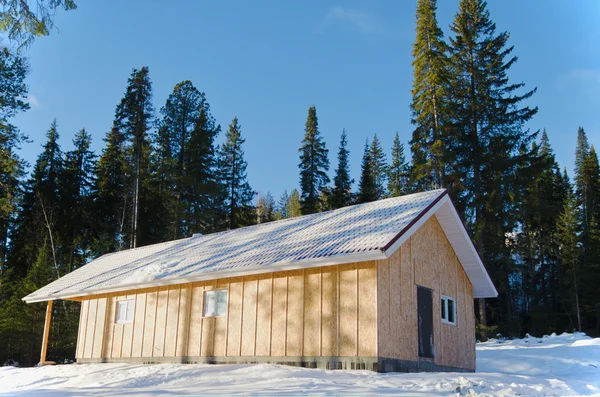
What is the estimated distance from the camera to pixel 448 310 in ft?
51.7

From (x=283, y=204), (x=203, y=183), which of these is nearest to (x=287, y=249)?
(x=203, y=183)

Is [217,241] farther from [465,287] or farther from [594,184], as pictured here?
[594,184]

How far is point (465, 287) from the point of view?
55.9 feet

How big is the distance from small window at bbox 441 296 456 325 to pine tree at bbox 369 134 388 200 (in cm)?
3650

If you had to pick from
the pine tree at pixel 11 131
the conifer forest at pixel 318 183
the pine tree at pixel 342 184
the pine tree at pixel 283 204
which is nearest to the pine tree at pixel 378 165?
the conifer forest at pixel 318 183

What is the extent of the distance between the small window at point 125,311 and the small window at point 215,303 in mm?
3705

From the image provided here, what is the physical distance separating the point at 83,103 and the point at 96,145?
2047 centimetres

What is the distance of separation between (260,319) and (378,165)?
4167 centimetres

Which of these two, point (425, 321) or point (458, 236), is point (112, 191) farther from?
point (425, 321)

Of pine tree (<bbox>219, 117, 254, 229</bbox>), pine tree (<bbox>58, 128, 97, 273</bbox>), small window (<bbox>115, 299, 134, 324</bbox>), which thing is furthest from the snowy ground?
pine tree (<bbox>219, 117, 254, 229</bbox>)

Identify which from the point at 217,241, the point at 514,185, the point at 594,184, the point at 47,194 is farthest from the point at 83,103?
the point at 594,184

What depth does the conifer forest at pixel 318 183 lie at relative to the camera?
92.7 ft

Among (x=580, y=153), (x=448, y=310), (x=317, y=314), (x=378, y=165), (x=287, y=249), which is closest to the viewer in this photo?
(x=317, y=314)

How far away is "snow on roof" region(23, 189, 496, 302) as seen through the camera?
12.8m
